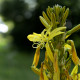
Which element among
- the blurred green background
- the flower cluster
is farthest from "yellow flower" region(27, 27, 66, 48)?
the blurred green background

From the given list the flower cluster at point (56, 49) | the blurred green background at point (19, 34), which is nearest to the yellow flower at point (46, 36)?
the flower cluster at point (56, 49)

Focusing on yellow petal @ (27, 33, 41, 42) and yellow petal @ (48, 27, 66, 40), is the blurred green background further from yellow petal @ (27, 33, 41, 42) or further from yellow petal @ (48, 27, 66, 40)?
yellow petal @ (48, 27, 66, 40)

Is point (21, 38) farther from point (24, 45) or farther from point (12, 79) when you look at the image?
point (12, 79)

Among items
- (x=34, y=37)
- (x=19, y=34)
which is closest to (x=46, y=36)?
(x=34, y=37)

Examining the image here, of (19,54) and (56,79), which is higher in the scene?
(19,54)

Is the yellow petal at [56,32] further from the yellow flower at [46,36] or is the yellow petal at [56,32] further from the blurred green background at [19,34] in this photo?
the blurred green background at [19,34]

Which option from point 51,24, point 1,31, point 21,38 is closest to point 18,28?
point 21,38

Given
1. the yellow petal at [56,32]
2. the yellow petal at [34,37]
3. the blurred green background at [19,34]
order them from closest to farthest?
the yellow petal at [56,32]
the yellow petal at [34,37]
the blurred green background at [19,34]

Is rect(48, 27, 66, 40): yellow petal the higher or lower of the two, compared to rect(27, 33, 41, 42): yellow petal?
lower
